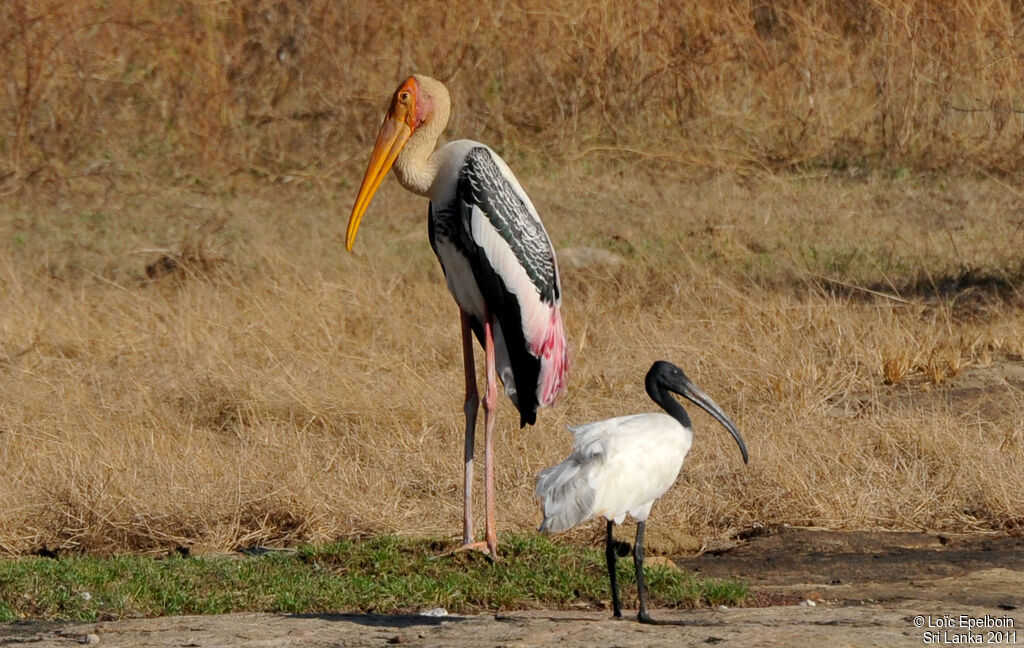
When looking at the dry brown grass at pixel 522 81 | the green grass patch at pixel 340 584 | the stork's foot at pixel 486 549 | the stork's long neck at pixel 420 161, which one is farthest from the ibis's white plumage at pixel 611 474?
the dry brown grass at pixel 522 81

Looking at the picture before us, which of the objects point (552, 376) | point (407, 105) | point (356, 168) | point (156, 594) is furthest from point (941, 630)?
point (356, 168)

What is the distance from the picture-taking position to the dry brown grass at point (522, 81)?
36.5ft

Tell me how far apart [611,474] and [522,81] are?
7928mm

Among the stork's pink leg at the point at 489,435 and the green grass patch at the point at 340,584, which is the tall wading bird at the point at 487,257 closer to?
the stork's pink leg at the point at 489,435

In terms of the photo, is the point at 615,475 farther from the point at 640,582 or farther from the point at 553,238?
the point at 553,238

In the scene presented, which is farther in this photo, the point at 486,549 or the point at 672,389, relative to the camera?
the point at 486,549

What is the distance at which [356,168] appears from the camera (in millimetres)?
11141

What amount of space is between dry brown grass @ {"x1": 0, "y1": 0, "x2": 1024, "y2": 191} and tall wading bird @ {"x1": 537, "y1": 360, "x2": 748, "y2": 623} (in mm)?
7067

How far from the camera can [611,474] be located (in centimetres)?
395

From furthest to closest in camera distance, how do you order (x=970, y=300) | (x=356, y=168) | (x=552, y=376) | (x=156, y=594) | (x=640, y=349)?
(x=356, y=168) → (x=970, y=300) → (x=640, y=349) → (x=552, y=376) → (x=156, y=594)

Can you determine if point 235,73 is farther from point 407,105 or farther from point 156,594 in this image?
point 156,594

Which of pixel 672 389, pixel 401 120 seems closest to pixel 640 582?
pixel 672 389

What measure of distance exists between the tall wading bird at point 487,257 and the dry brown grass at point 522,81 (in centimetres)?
576

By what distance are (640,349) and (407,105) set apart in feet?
8.35
